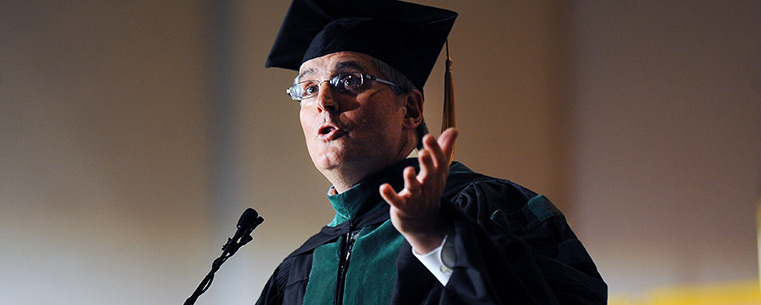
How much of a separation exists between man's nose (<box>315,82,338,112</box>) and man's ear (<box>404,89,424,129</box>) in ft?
0.71

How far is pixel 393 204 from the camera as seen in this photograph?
39.6 inches

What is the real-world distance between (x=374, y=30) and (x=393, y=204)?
2.57ft

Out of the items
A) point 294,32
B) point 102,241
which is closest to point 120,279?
point 102,241

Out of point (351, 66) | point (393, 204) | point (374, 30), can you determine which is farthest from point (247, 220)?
point (393, 204)

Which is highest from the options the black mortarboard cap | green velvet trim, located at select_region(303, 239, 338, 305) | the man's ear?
the black mortarboard cap

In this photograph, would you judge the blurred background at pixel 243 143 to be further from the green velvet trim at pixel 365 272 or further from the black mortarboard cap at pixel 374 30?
the green velvet trim at pixel 365 272

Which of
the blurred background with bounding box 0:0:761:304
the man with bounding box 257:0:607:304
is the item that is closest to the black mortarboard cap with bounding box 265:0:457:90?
the man with bounding box 257:0:607:304

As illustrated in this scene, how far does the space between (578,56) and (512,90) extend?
431 millimetres

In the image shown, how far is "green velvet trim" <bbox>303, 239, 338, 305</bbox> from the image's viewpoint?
1.57 meters

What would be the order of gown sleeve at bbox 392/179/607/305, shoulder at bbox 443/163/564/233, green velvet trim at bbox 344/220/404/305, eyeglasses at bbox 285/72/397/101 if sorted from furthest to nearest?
eyeglasses at bbox 285/72/397/101, green velvet trim at bbox 344/220/404/305, shoulder at bbox 443/163/564/233, gown sleeve at bbox 392/179/607/305

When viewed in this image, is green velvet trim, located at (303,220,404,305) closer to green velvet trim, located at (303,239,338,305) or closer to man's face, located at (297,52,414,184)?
green velvet trim, located at (303,239,338,305)

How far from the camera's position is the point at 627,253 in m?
3.56

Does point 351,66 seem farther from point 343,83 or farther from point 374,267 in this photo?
point 374,267

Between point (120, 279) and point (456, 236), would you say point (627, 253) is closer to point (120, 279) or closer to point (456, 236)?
point (120, 279)
